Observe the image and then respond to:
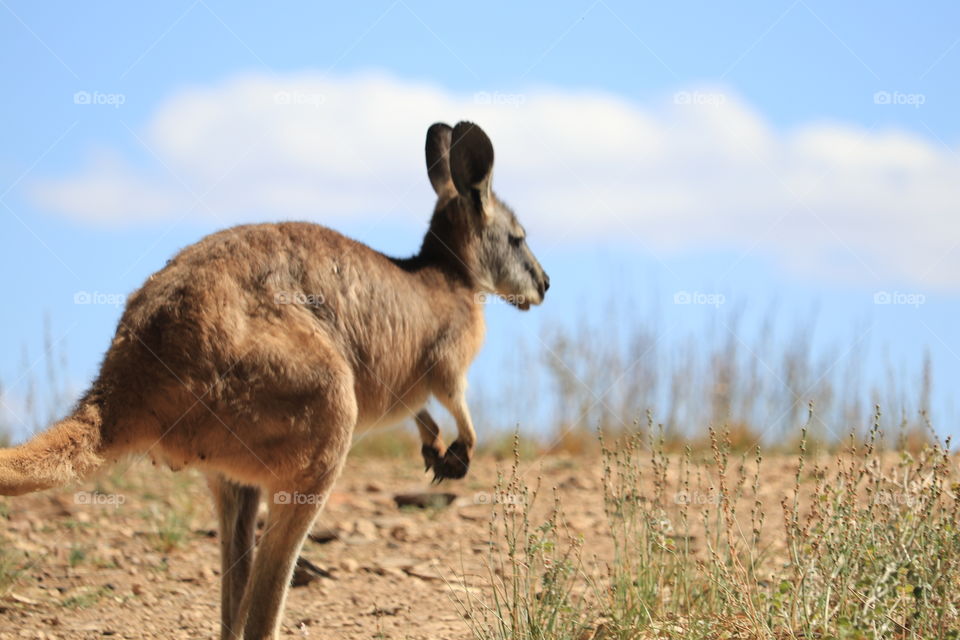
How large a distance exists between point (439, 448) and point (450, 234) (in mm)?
1305

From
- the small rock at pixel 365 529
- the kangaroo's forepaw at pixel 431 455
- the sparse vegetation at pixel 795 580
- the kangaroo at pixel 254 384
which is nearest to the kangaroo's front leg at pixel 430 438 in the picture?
the kangaroo's forepaw at pixel 431 455

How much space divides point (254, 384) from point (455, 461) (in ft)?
6.02

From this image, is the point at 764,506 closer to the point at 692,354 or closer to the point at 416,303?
the point at 692,354

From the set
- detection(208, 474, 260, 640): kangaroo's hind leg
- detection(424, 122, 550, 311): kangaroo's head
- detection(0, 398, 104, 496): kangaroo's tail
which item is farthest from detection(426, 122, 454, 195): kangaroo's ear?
detection(0, 398, 104, 496): kangaroo's tail

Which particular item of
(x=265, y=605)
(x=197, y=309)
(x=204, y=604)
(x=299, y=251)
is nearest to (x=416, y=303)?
(x=299, y=251)

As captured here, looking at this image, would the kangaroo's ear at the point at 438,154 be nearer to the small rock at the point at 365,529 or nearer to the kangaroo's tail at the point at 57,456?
the small rock at the point at 365,529

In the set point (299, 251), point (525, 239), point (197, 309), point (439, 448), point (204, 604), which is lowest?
point (204, 604)

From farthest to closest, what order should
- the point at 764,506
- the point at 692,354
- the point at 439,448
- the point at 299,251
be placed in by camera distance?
the point at 692,354 → the point at 764,506 → the point at 439,448 → the point at 299,251

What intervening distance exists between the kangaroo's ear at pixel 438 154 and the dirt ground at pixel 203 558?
1992mm

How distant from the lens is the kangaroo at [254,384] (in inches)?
184

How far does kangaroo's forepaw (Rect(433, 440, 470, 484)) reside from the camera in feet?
20.8

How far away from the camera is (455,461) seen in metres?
6.36

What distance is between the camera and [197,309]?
189 inches

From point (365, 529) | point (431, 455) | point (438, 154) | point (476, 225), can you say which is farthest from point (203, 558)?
point (438, 154)
